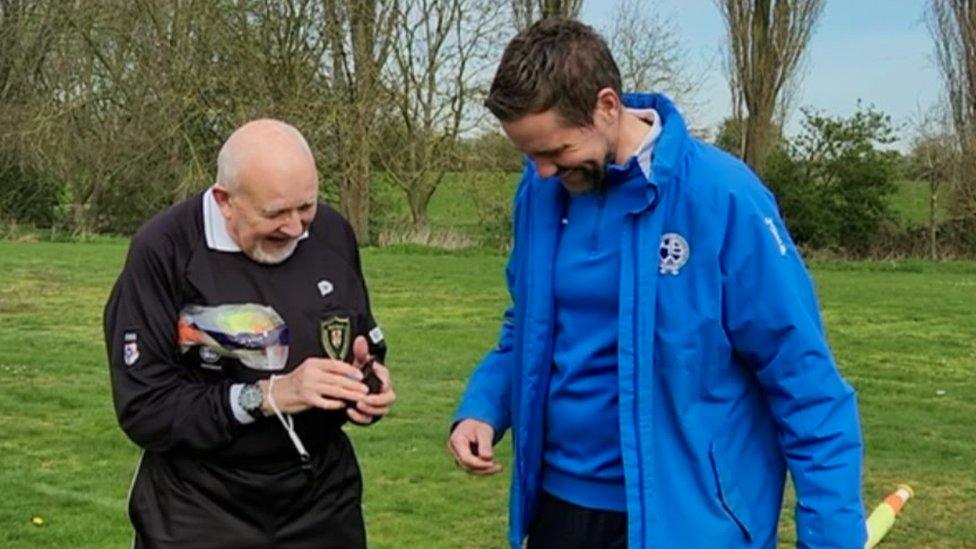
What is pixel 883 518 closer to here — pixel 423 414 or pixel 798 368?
pixel 798 368

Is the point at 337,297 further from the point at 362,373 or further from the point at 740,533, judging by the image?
the point at 740,533

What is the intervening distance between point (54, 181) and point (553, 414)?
32.5 meters

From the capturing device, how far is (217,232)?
9.39 ft

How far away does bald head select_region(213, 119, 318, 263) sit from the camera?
2.66 metres

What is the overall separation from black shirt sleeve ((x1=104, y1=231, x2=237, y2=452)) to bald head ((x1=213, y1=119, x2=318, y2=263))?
217mm

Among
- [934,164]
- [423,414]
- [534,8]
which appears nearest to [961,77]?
[934,164]

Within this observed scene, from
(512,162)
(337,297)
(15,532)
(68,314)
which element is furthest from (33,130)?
(337,297)

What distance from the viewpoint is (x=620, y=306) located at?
239cm

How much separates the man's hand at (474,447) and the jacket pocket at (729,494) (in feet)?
1.96

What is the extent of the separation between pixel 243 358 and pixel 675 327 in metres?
1.05

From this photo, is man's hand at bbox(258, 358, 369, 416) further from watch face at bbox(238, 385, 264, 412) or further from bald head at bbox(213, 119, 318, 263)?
bald head at bbox(213, 119, 318, 263)

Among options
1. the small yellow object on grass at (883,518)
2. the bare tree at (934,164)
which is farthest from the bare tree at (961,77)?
the small yellow object on grass at (883,518)

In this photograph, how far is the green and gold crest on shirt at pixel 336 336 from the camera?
9.59 feet

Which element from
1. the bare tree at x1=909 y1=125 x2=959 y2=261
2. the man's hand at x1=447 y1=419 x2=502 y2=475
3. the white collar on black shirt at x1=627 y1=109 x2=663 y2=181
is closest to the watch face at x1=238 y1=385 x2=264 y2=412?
the man's hand at x1=447 y1=419 x2=502 y2=475
